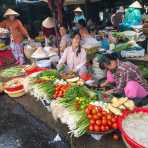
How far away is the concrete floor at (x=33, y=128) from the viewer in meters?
4.45

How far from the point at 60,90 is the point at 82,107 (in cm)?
81

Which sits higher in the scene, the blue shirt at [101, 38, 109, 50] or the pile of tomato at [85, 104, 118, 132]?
the blue shirt at [101, 38, 109, 50]

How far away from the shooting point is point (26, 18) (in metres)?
12.8

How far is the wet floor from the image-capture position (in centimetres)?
494

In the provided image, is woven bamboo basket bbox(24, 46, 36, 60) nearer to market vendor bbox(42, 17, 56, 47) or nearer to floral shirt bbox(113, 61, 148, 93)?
market vendor bbox(42, 17, 56, 47)

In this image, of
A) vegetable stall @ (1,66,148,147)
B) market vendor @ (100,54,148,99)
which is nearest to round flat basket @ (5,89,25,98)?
vegetable stall @ (1,66,148,147)

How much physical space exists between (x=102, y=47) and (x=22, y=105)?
114 inches

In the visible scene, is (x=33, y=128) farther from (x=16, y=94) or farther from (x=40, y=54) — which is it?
(x=40, y=54)

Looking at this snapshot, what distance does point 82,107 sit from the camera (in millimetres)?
4574

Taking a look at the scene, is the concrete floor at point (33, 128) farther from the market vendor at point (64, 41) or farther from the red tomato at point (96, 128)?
the market vendor at point (64, 41)

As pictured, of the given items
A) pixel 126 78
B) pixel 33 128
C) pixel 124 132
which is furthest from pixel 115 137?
pixel 33 128

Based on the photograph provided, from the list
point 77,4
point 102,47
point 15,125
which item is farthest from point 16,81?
point 77,4

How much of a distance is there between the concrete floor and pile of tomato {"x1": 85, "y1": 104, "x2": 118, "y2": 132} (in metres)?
0.27

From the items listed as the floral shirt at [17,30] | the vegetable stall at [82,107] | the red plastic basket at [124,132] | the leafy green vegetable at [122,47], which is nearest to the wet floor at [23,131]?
the vegetable stall at [82,107]
